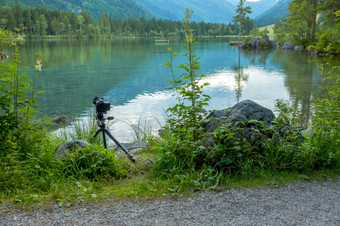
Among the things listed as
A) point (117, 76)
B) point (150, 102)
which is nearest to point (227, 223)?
point (150, 102)

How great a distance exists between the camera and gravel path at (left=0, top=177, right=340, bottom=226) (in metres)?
3.84

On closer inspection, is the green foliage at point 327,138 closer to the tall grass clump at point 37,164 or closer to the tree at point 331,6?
the tall grass clump at point 37,164

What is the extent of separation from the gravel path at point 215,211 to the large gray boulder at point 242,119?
1.17 meters

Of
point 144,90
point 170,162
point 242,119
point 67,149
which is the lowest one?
point 144,90

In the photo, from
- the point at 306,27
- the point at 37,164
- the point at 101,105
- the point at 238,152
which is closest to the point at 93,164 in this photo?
the point at 37,164

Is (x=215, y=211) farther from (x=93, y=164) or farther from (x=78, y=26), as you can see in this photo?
(x=78, y=26)

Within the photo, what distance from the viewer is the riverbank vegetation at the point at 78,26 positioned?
127875 mm

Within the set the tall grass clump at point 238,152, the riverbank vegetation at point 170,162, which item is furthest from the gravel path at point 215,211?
the tall grass clump at point 238,152

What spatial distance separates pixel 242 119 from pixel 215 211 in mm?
2054

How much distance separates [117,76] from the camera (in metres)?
29.4

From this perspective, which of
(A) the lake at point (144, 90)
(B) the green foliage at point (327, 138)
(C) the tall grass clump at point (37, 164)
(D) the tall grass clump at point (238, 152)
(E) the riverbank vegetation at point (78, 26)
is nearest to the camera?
(C) the tall grass clump at point (37, 164)

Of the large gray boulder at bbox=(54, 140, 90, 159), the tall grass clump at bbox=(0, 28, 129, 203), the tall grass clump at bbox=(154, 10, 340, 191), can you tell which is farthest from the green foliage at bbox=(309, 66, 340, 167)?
the large gray boulder at bbox=(54, 140, 90, 159)

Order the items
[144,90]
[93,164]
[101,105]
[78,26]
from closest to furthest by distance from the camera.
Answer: [93,164] < [101,105] < [144,90] < [78,26]

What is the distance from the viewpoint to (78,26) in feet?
506
